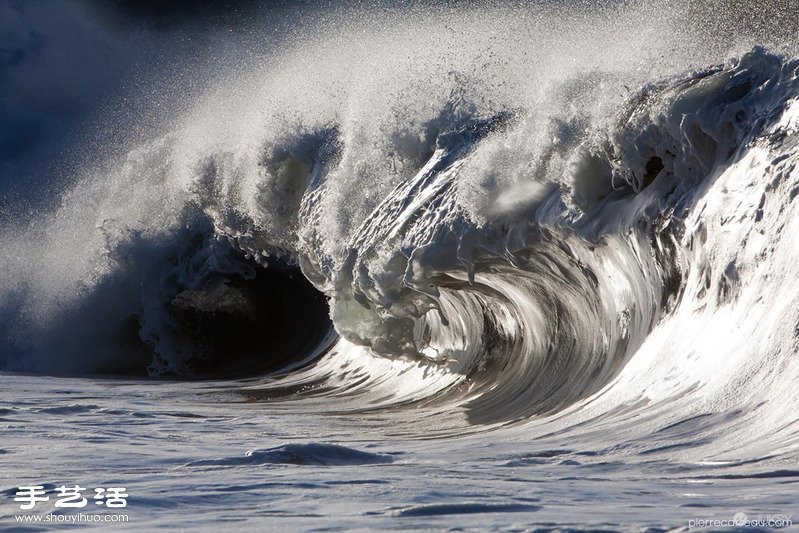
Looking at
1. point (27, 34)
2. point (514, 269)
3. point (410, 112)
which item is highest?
point (27, 34)

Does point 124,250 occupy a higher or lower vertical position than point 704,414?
higher

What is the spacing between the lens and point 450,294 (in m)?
9.06

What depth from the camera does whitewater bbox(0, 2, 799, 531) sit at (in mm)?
3678

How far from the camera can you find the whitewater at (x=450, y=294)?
3.68m

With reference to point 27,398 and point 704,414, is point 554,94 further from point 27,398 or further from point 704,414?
point 27,398

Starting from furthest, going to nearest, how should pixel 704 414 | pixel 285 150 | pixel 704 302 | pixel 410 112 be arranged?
1. pixel 285 150
2. pixel 410 112
3. pixel 704 302
4. pixel 704 414

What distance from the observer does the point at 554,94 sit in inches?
288

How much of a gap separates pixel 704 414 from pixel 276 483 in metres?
1.88

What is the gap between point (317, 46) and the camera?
49.1 ft

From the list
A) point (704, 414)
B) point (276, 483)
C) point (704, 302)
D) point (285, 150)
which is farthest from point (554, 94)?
point (285, 150)

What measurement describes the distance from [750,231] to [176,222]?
10426 mm

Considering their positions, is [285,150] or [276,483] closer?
[276,483]

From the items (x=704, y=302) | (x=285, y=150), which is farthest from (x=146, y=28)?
(x=704, y=302)

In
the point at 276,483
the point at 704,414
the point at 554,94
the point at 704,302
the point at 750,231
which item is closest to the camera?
the point at 276,483
